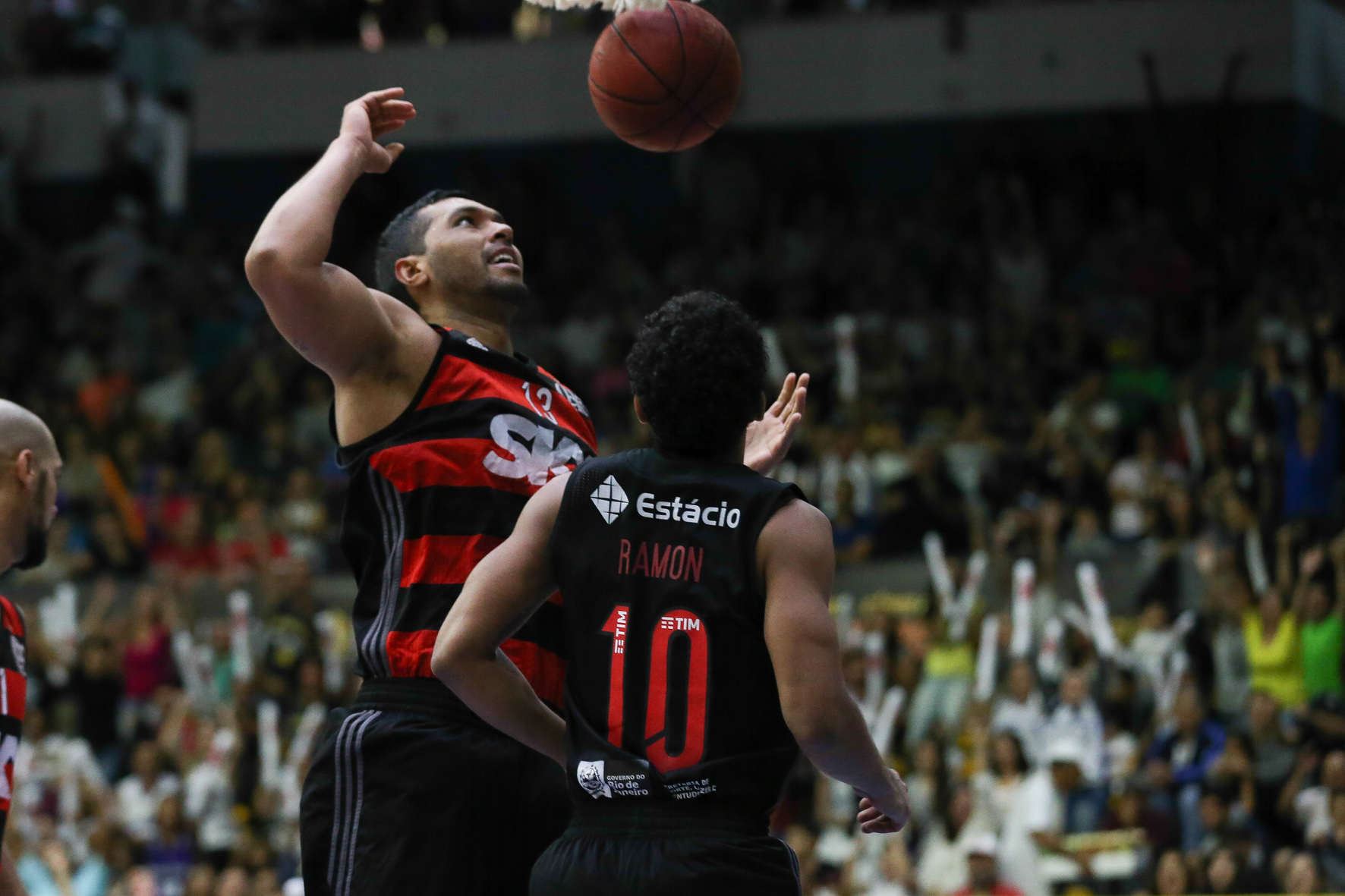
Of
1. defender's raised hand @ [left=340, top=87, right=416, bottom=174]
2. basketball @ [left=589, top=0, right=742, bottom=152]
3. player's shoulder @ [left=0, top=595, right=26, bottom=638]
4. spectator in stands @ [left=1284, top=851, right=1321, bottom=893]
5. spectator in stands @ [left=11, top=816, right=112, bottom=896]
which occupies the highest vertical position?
basketball @ [left=589, top=0, right=742, bottom=152]

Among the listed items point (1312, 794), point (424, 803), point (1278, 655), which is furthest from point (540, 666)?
point (1278, 655)

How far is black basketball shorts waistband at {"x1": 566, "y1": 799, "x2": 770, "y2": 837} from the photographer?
3.22m

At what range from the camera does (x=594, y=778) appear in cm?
326

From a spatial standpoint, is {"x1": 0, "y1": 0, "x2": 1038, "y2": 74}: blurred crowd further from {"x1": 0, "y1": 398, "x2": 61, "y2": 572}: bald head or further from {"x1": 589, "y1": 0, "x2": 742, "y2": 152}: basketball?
{"x1": 0, "y1": 398, "x2": 61, "y2": 572}: bald head

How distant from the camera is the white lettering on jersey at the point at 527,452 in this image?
13.5 ft

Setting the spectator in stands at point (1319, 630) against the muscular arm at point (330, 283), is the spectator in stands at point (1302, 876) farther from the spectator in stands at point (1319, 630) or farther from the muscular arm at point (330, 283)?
the muscular arm at point (330, 283)

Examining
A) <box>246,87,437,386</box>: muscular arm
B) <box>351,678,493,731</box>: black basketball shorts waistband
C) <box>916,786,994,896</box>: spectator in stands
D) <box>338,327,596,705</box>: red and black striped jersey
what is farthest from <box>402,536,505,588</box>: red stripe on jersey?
<box>916,786,994,896</box>: spectator in stands

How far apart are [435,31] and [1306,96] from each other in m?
9.79

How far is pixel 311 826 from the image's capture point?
4020 millimetres

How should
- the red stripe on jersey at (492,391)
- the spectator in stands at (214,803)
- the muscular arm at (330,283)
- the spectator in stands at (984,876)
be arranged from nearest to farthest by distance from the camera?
the muscular arm at (330,283) < the red stripe on jersey at (492,391) < the spectator in stands at (984,876) < the spectator in stands at (214,803)

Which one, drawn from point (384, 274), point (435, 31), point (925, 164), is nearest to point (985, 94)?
point (925, 164)

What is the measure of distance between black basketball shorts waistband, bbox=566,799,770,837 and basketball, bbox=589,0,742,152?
6.72ft

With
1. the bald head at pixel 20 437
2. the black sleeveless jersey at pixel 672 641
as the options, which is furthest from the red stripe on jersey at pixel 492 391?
the bald head at pixel 20 437

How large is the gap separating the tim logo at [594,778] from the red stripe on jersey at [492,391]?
1175 mm
